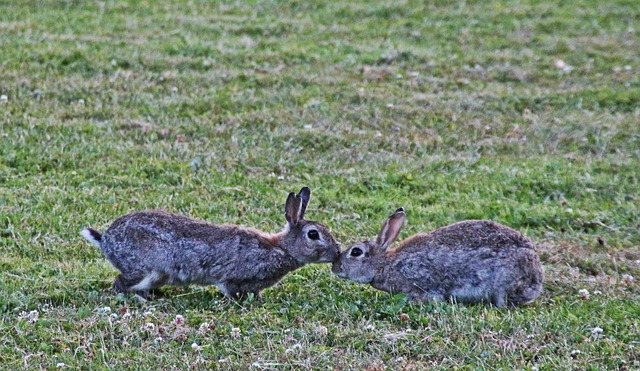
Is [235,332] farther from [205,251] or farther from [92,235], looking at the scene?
[92,235]

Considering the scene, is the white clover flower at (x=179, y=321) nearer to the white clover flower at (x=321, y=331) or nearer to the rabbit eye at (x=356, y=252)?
the white clover flower at (x=321, y=331)

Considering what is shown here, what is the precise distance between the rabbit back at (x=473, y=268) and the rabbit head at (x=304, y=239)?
0.66 metres

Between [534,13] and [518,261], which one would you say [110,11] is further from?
[518,261]

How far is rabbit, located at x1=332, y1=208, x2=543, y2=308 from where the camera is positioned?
816 centimetres

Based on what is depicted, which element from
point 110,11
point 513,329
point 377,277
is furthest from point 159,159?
point 110,11

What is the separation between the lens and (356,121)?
14.4m

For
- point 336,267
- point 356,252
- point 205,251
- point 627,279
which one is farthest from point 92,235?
point 627,279

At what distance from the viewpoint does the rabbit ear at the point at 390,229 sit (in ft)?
28.5

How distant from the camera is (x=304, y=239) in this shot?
8703mm

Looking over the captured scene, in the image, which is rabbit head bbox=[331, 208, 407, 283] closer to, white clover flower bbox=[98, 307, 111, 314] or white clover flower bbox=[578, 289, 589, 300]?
white clover flower bbox=[578, 289, 589, 300]

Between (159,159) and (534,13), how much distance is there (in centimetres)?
1181

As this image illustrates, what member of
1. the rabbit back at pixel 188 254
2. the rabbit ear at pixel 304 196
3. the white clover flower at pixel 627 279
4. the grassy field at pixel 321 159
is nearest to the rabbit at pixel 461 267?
the grassy field at pixel 321 159

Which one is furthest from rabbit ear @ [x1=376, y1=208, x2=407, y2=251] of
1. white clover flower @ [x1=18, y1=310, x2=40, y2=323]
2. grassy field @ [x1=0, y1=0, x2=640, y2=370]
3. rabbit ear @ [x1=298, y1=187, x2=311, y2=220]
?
white clover flower @ [x1=18, y1=310, x2=40, y2=323]

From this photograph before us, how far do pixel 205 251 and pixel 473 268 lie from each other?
2.31m
